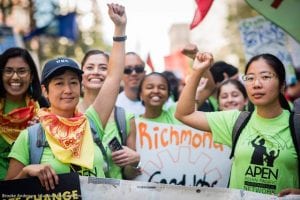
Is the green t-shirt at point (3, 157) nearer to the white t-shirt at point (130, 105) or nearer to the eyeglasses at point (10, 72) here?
the eyeglasses at point (10, 72)

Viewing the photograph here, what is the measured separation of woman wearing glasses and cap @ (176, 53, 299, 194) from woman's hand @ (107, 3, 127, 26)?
0.66 metres

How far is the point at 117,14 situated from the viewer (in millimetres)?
4172

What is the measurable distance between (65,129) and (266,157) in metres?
1.38

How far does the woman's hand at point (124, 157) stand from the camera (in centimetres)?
420

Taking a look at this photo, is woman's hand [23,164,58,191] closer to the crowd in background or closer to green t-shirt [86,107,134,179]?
the crowd in background

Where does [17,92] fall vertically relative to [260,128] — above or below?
above

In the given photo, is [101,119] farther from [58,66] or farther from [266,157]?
[266,157]

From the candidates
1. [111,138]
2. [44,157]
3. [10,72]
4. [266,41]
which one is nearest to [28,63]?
[10,72]

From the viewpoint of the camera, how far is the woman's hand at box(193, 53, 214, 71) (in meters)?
4.05

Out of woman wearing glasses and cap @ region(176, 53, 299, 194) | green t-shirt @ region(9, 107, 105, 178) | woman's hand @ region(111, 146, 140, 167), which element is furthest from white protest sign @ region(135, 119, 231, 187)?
green t-shirt @ region(9, 107, 105, 178)

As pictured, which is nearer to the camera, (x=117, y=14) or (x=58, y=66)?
(x=58, y=66)

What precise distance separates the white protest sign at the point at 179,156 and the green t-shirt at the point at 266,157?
4.09 ft

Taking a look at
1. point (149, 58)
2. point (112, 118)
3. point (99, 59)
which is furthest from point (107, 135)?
point (149, 58)

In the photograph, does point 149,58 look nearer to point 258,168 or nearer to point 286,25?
point 286,25
